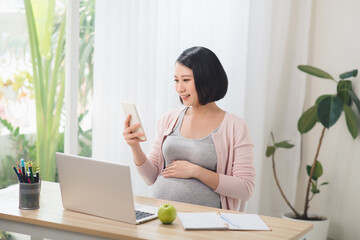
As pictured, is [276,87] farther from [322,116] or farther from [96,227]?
[96,227]

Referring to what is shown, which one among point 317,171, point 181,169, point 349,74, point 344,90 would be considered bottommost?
point 317,171

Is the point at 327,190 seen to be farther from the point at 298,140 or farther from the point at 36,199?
the point at 36,199

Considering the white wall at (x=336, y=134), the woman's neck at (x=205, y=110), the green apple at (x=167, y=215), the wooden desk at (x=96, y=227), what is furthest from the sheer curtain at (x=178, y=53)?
the green apple at (x=167, y=215)

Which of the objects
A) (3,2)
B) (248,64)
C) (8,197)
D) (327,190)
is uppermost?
(3,2)

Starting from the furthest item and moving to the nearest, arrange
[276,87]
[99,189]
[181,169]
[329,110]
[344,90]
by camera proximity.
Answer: [276,87], [344,90], [329,110], [181,169], [99,189]

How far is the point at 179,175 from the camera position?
2363 millimetres

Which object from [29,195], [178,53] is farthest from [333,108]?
[29,195]

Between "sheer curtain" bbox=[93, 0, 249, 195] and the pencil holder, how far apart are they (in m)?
1.66

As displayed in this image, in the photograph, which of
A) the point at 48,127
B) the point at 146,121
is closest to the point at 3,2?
the point at 48,127

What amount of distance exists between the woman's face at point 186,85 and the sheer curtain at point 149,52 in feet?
3.52

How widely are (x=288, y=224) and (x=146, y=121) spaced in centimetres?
189

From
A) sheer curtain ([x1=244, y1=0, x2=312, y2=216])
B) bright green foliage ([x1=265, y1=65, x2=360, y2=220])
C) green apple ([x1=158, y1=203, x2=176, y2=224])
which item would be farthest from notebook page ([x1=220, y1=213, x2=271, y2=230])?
sheer curtain ([x1=244, y1=0, x2=312, y2=216])

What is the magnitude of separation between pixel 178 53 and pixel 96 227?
6.32ft

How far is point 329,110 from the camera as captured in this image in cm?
342
